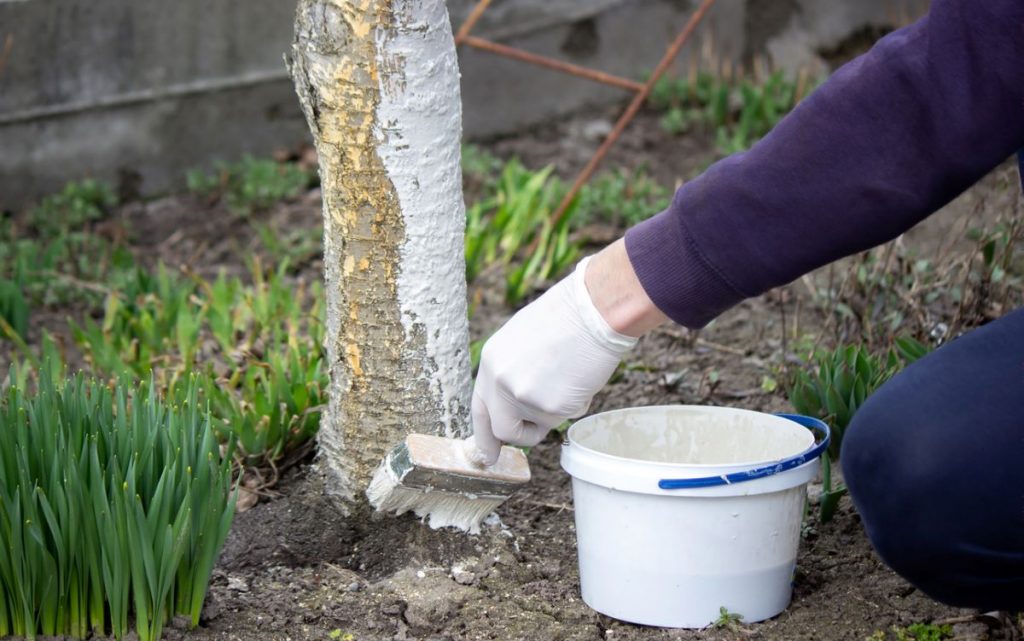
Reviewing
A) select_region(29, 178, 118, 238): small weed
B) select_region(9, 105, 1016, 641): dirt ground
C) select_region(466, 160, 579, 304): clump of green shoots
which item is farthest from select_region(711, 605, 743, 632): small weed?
select_region(29, 178, 118, 238): small weed

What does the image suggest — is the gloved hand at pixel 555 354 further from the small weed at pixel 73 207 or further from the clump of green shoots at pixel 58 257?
the small weed at pixel 73 207

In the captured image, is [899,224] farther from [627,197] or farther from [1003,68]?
[627,197]

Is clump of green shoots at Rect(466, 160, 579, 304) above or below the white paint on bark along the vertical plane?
below

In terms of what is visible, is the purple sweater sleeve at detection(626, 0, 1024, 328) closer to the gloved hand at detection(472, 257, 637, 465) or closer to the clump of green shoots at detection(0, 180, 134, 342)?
the gloved hand at detection(472, 257, 637, 465)

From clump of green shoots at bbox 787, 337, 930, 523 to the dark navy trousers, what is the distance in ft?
1.39

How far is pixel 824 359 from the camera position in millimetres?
1988

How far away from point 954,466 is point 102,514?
1042 millimetres

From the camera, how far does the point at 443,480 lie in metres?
1.64

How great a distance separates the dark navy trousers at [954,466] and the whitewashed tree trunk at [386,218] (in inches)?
27.6

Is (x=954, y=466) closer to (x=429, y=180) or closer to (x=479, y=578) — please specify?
(x=479, y=578)

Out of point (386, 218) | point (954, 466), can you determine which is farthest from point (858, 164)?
point (386, 218)

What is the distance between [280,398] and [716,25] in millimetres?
3196

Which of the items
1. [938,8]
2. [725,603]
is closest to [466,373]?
[725,603]

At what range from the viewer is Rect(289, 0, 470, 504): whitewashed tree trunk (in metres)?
1.69
